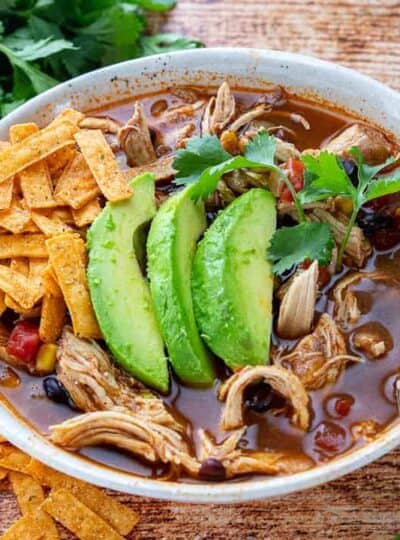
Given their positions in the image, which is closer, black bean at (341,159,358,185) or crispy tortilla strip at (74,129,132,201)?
crispy tortilla strip at (74,129,132,201)

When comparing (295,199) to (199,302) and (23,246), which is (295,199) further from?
(23,246)

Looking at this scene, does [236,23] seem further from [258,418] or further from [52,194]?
[258,418]

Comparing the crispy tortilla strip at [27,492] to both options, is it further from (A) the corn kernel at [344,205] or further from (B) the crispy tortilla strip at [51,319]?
(A) the corn kernel at [344,205]

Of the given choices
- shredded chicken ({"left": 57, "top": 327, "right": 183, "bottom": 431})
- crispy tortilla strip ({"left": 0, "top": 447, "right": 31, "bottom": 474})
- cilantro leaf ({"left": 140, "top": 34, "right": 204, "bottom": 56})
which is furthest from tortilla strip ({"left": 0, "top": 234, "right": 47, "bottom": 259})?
cilantro leaf ({"left": 140, "top": 34, "right": 204, "bottom": 56})

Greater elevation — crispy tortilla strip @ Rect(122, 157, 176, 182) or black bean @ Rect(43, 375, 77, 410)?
crispy tortilla strip @ Rect(122, 157, 176, 182)

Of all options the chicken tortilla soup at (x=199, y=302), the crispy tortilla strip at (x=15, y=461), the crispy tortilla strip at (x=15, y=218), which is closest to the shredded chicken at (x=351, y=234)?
the chicken tortilla soup at (x=199, y=302)

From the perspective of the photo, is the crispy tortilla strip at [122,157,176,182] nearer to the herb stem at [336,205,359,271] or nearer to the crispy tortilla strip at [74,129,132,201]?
the crispy tortilla strip at [74,129,132,201]
